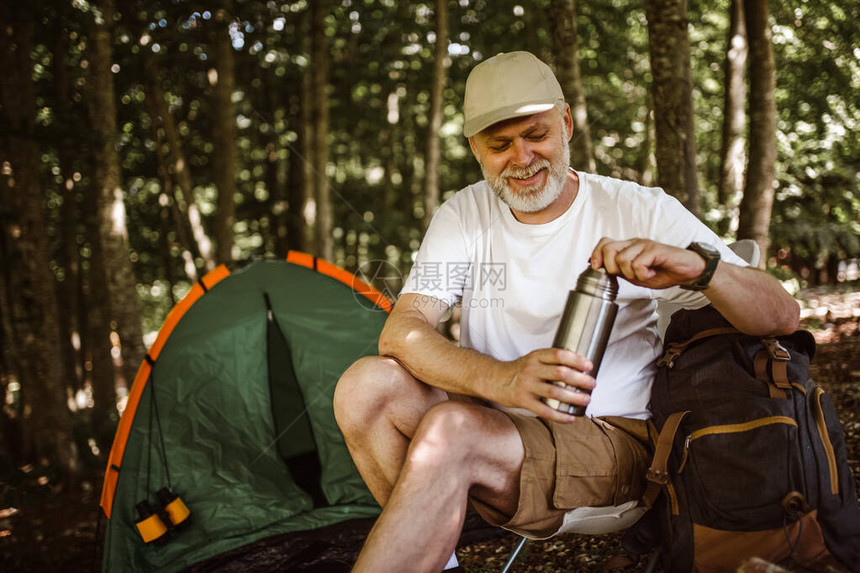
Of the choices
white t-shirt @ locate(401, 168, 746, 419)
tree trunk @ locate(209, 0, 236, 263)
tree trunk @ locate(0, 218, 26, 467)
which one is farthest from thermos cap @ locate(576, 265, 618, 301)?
tree trunk @ locate(209, 0, 236, 263)

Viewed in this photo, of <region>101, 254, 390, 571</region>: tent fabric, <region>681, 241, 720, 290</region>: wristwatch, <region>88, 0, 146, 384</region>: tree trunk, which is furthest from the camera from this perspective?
<region>88, 0, 146, 384</region>: tree trunk

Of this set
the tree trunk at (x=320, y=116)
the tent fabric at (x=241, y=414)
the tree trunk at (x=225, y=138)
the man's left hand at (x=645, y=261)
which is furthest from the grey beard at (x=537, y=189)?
the tree trunk at (x=320, y=116)

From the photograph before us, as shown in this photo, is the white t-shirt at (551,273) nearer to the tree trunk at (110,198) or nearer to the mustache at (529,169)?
the mustache at (529,169)

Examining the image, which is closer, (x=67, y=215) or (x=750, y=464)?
(x=750, y=464)

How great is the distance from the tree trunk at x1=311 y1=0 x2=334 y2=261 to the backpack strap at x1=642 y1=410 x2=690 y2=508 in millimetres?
6801

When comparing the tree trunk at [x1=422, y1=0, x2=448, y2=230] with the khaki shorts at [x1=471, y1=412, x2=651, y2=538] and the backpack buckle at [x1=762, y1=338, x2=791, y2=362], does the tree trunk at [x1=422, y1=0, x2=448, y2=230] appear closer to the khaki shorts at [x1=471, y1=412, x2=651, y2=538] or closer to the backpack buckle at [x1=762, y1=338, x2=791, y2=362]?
the khaki shorts at [x1=471, y1=412, x2=651, y2=538]

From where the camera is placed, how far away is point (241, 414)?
3746 mm

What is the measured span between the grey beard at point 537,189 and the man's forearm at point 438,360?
49 centimetres

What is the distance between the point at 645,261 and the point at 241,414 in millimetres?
2927

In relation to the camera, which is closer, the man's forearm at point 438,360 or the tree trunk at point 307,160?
the man's forearm at point 438,360

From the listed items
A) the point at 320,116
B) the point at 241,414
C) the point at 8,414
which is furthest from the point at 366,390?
the point at 320,116

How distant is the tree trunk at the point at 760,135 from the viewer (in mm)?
4719

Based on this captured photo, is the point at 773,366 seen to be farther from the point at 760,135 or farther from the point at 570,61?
the point at 570,61

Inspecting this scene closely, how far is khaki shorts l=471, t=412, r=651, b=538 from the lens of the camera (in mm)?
1691
